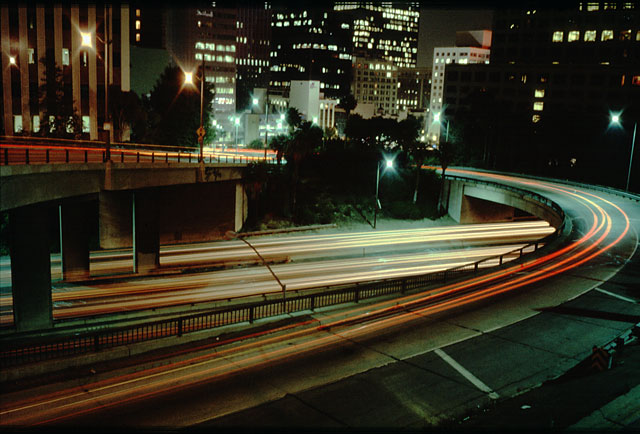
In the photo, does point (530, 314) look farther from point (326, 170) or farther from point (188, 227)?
point (326, 170)

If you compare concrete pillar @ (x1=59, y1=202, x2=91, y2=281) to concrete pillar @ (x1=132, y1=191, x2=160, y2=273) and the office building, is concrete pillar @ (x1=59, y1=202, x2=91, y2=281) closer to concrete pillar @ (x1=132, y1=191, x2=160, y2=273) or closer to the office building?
concrete pillar @ (x1=132, y1=191, x2=160, y2=273)

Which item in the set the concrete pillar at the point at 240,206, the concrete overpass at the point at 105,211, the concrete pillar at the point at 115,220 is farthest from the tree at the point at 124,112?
the concrete pillar at the point at 115,220

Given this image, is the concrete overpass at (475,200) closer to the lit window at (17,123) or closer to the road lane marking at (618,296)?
the road lane marking at (618,296)

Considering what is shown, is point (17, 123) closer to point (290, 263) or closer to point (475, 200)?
point (290, 263)

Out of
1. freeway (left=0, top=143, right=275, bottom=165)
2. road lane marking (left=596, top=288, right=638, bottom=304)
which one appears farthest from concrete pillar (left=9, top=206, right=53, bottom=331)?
road lane marking (left=596, top=288, right=638, bottom=304)

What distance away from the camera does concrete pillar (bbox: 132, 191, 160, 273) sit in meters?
36.2

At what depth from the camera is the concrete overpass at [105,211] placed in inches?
891

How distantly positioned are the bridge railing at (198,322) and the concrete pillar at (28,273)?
2.68 m

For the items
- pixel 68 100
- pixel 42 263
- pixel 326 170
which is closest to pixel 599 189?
pixel 326 170

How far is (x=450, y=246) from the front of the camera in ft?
158

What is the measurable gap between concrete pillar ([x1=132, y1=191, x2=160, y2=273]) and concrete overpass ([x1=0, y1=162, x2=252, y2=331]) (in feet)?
0.22

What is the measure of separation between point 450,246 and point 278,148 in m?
24.4

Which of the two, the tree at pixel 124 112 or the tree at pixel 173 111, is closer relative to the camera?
the tree at pixel 124 112

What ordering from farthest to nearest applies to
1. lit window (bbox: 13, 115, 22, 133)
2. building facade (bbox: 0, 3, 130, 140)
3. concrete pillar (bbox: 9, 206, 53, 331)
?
lit window (bbox: 13, 115, 22, 133)
building facade (bbox: 0, 3, 130, 140)
concrete pillar (bbox: 9, 206, 53, 331)
